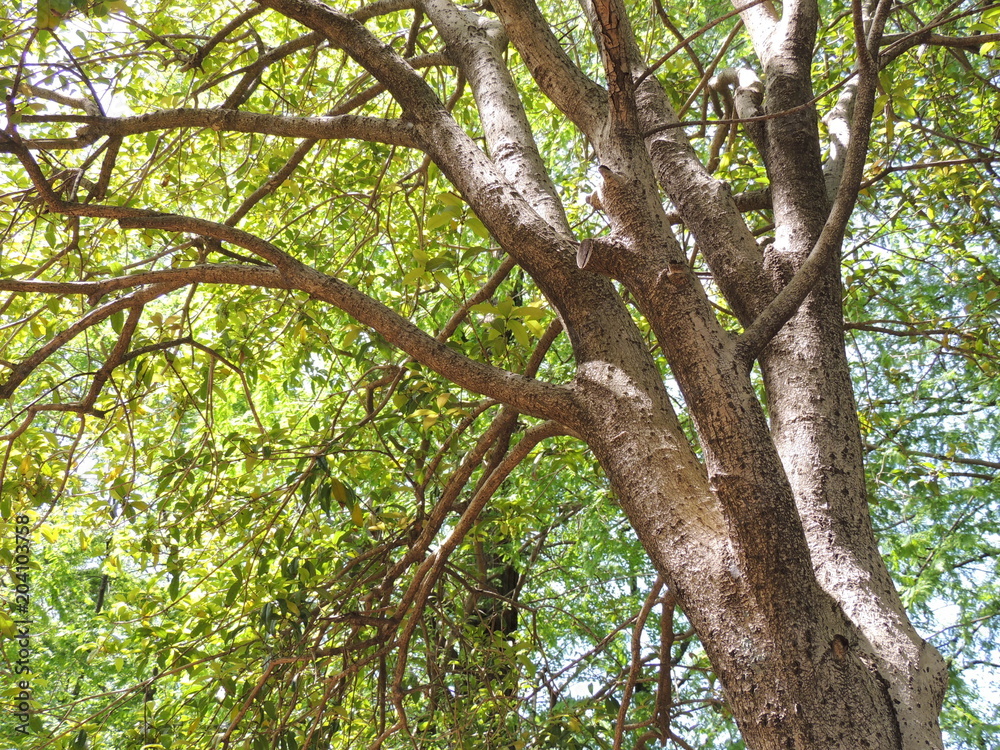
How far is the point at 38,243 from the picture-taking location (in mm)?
3943

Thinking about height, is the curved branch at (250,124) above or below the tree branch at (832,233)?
above

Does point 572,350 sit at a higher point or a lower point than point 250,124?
lower

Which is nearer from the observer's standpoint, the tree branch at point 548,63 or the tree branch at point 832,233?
the tree branch at point 832,233

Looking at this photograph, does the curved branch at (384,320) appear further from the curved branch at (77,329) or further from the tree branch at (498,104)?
the tree branch at (498,104)

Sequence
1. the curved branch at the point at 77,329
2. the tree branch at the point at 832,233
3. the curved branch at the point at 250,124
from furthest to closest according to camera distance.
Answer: the curved branch at the point at 250,124 → the curved branch at the point at 77,329 → the tree branch at the point at 832,233

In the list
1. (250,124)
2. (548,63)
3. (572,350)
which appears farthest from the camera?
(572,350)

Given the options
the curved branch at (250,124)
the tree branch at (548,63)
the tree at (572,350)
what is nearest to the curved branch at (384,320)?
the tree at (572,350)

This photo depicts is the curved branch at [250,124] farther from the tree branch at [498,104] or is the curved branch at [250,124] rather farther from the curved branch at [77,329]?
the curved branch at [77,329]

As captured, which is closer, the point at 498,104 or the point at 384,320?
the point at 384,320

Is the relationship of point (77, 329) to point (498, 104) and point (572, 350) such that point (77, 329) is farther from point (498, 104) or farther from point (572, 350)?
point (572, 350)

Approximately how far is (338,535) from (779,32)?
7.16 feet

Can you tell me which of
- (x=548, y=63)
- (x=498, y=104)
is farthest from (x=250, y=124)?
(x=548, y=63)

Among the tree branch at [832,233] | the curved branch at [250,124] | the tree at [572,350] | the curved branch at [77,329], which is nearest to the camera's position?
the tree at [572,350]

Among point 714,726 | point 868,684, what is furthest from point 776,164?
point 714,726
